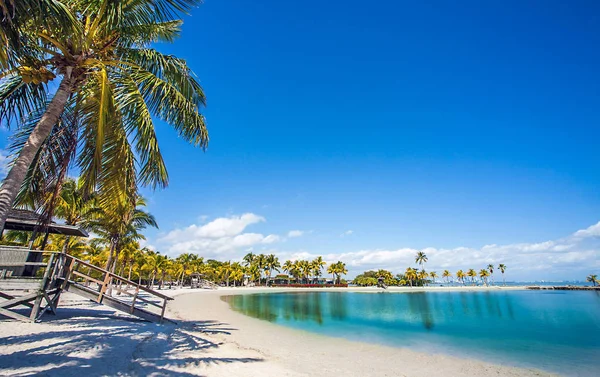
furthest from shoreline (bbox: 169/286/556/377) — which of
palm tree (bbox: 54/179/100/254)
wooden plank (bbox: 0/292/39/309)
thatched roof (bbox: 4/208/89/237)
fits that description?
palm tree (bbox: 54/179/100/254)

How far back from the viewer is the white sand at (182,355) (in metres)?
5.94

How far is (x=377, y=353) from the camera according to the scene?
11844mm

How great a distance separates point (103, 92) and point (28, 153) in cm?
157

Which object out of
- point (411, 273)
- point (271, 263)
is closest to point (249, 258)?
point (271, 263)

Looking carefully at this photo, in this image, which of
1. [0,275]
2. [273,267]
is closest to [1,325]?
[0,275]

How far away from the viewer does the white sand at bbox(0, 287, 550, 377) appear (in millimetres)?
5941

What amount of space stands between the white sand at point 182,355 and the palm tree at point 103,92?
3575mm

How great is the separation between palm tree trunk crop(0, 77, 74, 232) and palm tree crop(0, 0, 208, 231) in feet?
0.04

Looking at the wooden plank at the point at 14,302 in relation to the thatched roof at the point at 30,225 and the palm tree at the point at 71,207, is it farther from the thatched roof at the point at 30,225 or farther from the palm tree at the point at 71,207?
the palm tree at the point at 71,207

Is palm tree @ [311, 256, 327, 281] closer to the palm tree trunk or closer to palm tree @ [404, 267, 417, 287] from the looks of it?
palm tree @ [404, 267, 417, 287]

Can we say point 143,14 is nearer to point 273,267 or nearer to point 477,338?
point 477,338

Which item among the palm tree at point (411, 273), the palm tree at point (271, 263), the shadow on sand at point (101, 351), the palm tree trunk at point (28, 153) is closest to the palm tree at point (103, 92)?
the palm tree trunk at point (28, 153)

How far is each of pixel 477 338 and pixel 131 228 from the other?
2898 cm

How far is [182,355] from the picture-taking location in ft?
25.7
